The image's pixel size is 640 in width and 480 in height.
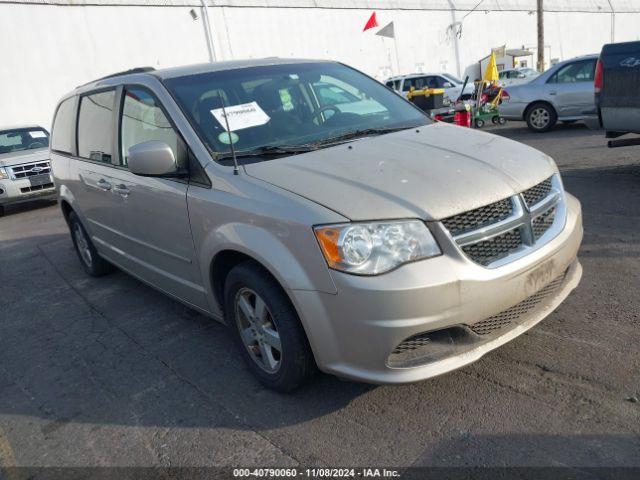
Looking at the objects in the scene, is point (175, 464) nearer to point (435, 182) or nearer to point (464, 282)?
point (464, 282)

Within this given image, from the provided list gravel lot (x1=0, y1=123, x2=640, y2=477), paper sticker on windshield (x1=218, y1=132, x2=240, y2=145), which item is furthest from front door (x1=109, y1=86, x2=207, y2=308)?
gravel lot (x1=0, y1=123, x2=640, y2=477)

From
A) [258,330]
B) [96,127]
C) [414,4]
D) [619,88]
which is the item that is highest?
[414,4]

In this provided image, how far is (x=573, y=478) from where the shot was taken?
89.7 inches

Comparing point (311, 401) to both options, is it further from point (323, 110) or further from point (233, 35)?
point (233, 35)

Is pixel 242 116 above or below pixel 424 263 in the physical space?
above

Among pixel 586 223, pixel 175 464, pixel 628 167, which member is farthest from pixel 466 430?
pixel 628 167

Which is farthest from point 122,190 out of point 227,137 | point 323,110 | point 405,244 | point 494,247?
point 494,247

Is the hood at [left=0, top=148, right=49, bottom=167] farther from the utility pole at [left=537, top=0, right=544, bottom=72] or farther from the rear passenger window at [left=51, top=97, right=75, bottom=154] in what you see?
the utility pole at [left=537, top=0, right=544, bottom=72]

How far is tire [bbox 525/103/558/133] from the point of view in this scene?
40.7ft

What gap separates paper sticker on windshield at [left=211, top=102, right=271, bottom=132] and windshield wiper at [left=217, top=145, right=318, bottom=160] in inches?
8.1

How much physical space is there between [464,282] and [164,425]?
70.1 inches

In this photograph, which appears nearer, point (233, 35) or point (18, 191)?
point (18, 191)

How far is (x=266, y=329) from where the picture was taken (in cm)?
306

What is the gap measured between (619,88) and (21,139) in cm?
1109
